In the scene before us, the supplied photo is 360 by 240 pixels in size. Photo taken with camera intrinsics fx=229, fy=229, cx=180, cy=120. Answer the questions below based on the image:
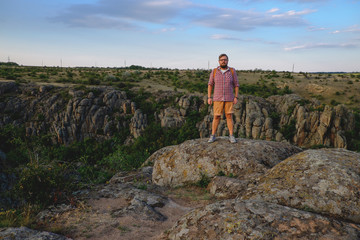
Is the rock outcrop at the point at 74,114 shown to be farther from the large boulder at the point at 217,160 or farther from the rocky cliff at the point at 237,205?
the rocky cliff at the point at 237,205

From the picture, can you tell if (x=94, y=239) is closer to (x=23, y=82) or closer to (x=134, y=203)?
(x=134, y=203)

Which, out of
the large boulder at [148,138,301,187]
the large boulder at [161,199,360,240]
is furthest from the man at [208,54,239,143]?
the large boulder at [161,199,360,240]

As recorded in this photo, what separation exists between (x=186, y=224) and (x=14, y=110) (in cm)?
3325

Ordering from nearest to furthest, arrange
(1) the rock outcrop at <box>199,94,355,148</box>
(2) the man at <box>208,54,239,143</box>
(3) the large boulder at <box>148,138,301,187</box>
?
(3) the large boulder at <box>148,138,301,187</box>
(2) the man at <box>208,54,239,143</box>
(1) the rock outcrop at <box>199,94,355,148</box>

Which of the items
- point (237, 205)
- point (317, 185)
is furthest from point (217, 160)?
point (237, 205)

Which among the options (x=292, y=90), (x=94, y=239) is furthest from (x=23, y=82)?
(x=292, y=90)

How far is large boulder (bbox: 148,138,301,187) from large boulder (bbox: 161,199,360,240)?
9.01ft

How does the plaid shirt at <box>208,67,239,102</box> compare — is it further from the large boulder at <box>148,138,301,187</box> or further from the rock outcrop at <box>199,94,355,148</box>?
the rock outcrop at <box>199,94,355,148</box>

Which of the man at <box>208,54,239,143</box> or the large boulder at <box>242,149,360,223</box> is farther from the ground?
the man at <box>208,54,239,143</box>

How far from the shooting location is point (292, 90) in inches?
1640

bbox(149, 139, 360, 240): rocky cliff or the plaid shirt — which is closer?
bbox(149, 139, 360, 240): rocky cliff

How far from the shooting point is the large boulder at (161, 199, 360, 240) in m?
3.32

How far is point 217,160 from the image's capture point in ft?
24.0

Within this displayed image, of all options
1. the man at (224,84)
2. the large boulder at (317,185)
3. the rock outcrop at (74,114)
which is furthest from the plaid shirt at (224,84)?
the rock outcrop at (74,114)
